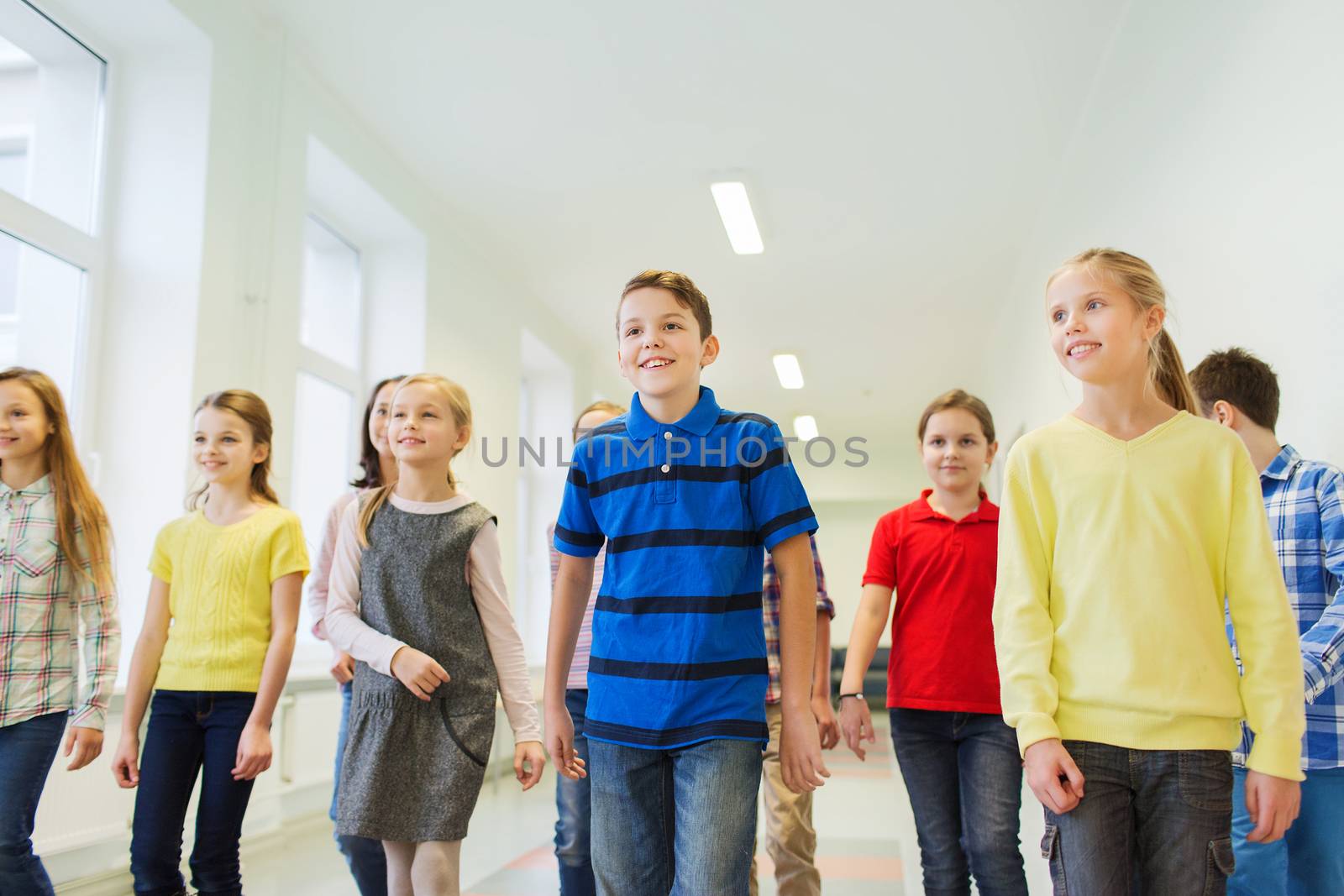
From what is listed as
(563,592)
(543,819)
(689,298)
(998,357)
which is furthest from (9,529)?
(998,357)

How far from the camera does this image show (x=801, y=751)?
138cm

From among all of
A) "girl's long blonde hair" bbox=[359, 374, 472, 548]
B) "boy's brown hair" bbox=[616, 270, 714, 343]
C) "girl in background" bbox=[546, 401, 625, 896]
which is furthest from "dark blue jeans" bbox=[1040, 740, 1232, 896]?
"girl's long blonde hair" bbox=[359, 374, 472, 548]

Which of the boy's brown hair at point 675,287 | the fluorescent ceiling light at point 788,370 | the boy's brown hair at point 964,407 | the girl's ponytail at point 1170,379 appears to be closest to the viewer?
the girl's ponytail at point 1170,379

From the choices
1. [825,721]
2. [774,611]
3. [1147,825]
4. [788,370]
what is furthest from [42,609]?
[788,370]

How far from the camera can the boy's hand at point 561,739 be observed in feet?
4.98

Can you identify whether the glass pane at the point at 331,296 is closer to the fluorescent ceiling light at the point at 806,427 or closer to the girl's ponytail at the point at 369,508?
the girl's ponytail at the point at 369,508

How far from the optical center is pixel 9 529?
2.06m

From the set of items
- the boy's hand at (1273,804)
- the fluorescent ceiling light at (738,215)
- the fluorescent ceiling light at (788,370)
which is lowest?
the boy's hand at (1273,804)

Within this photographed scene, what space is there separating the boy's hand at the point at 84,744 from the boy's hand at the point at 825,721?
1.46m

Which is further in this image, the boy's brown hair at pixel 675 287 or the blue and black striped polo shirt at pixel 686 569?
the boy's brown hair at pixel 675 287

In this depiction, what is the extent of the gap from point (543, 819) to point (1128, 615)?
→ 3.52 meters

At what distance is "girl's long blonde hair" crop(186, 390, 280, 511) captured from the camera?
89.2 inches

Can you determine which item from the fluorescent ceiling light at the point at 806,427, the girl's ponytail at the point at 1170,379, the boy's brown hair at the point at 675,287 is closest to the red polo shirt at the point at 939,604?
the girl's ponytail at the point at 1170,379

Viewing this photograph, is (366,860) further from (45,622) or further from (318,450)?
(318,450)
